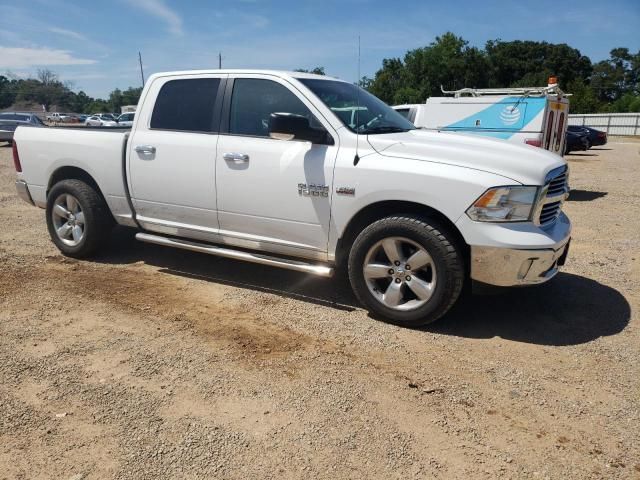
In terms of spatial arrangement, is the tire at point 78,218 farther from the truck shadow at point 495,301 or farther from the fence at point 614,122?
the fence at point 614,122

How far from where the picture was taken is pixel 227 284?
5.03 m

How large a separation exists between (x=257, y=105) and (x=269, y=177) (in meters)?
0.70

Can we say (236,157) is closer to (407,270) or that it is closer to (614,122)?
(407,270)

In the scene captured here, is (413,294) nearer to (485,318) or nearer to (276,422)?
(485,318)

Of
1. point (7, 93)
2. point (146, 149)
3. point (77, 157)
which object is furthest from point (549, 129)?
point (7, 93)

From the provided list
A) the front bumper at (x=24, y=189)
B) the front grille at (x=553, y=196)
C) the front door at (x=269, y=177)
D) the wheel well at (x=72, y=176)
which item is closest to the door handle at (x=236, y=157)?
the front door at (x=269, y=177)

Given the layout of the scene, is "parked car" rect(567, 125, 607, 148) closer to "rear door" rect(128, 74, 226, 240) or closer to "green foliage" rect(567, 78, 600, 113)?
"rear door" rect(128, 74, 226, 240)

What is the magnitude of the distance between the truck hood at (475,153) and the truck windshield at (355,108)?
0.22 metres

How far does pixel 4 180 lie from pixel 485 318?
12.0 metres

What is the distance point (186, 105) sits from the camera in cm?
489

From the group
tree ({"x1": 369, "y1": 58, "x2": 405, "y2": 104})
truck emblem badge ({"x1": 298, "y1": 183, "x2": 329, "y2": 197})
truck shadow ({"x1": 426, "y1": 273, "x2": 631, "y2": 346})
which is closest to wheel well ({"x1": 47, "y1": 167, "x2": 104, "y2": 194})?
truck emblem badge ({"x1": 298, "y1": 183, "x2": 329, "y2": 197})

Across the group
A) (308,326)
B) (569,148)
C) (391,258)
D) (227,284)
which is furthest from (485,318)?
(569,148)

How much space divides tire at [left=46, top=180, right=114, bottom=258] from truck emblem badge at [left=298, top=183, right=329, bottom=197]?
2.48 m

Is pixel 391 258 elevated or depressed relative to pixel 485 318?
elevated
